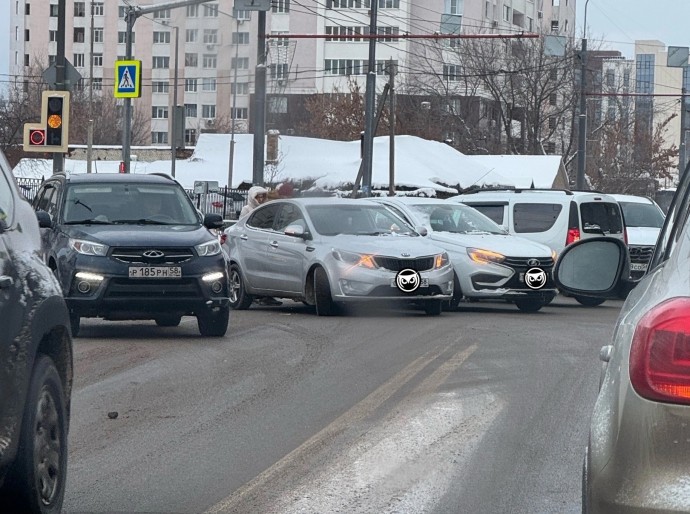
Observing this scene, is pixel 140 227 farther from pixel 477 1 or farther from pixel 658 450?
pixel 477 1

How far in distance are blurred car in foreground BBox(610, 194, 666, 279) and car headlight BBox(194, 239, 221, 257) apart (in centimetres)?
1103

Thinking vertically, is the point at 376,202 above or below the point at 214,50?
below

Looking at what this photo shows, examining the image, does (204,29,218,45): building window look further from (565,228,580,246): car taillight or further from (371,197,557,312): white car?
(371,197,557,312): white car

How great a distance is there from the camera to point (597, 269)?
4609mm

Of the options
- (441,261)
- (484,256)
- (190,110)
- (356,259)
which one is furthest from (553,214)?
(190,110)

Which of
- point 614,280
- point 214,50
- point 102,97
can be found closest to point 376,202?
point 214,50

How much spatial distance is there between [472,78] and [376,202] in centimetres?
6042

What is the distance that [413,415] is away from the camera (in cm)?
907

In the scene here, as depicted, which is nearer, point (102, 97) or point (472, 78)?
point (472, 78)

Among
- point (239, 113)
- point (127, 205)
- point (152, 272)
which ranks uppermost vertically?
point (239, 113)

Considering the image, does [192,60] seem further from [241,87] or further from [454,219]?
[454,219]

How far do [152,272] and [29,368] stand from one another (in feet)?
29.2

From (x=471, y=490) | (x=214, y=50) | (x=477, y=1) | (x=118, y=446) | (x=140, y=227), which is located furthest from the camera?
(x=477, y=1)

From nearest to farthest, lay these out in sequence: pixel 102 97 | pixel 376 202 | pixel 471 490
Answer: pixel 471 490
pixel 376 202
pixel 102 97
